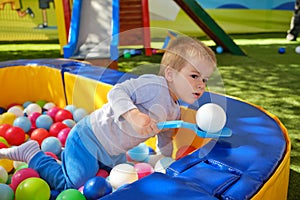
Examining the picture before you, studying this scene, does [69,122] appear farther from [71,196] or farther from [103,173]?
[71,196]

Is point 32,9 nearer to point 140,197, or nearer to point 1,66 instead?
point 1,66

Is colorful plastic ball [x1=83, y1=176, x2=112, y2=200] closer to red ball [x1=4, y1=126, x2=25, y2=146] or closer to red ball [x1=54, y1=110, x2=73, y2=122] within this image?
red ball [x1=4, y1=126, x2=25, y2=146]

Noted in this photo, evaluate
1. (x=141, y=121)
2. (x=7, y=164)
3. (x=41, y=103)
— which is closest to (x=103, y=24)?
(x=41, y=103)

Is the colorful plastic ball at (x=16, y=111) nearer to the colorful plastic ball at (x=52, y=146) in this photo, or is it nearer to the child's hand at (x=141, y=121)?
the colorful plastic ball at (x=52, y=146)

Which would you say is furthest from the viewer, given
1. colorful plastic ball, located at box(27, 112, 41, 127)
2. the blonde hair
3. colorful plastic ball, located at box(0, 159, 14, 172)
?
colorful plastic ball, located at box(27, 112, 41, 127)

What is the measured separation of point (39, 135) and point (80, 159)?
0.62m

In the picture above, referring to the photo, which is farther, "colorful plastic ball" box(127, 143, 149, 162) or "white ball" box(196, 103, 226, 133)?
"colorful plastic ball" box(127, 143, 149, 162)

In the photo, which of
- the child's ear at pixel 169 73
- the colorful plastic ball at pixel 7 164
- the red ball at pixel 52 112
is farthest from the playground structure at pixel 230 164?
the colorful plastic ball at pixel 7 164

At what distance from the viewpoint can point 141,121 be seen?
0.92 meters

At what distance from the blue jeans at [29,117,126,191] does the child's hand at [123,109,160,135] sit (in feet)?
0.86

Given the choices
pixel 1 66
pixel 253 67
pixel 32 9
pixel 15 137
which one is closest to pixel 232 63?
pixel 253 67

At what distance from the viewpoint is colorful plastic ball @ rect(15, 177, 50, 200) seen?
1.10m

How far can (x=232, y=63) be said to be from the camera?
369 centimetres

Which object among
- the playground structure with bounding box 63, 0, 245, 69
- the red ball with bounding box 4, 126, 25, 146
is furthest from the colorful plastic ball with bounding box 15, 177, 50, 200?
the playground structure with bounding box 63, 0, 245, 69
